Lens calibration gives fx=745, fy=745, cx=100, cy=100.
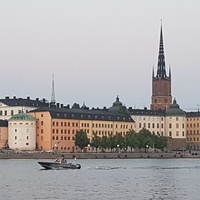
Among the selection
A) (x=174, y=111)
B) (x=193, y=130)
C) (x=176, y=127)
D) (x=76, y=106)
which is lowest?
(x=193, y=130)

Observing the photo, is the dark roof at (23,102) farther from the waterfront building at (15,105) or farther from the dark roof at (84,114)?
the dark roof at (84,114)

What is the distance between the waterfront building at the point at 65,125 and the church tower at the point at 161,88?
38.1 m

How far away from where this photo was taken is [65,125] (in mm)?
147000

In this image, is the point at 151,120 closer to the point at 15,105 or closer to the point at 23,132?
the point at 15,105

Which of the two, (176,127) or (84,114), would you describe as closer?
(84,114)

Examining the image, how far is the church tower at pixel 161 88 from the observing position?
194m

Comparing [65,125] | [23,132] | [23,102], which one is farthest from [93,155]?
[23,102]

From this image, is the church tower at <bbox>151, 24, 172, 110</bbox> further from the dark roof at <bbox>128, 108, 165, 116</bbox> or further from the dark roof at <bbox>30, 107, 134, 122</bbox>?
the dark roof at <bbox>30, 107, 134, 122</bbox>

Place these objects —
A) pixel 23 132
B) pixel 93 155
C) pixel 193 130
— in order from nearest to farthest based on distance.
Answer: pixel 93 155, pixel 23 132, pixel 193 130

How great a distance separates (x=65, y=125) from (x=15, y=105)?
1464 cm

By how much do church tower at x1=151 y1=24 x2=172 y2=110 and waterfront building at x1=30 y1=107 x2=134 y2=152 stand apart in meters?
38.1

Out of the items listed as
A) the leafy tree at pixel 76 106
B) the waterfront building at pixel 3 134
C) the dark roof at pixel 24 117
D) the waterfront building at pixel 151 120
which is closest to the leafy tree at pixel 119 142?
the dark roof at pixel 24 117

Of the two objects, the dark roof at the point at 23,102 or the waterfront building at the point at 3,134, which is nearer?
the waterfront building at the point at 3,134

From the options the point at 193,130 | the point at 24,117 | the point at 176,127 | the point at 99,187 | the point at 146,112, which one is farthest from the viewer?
the point at 193,130
